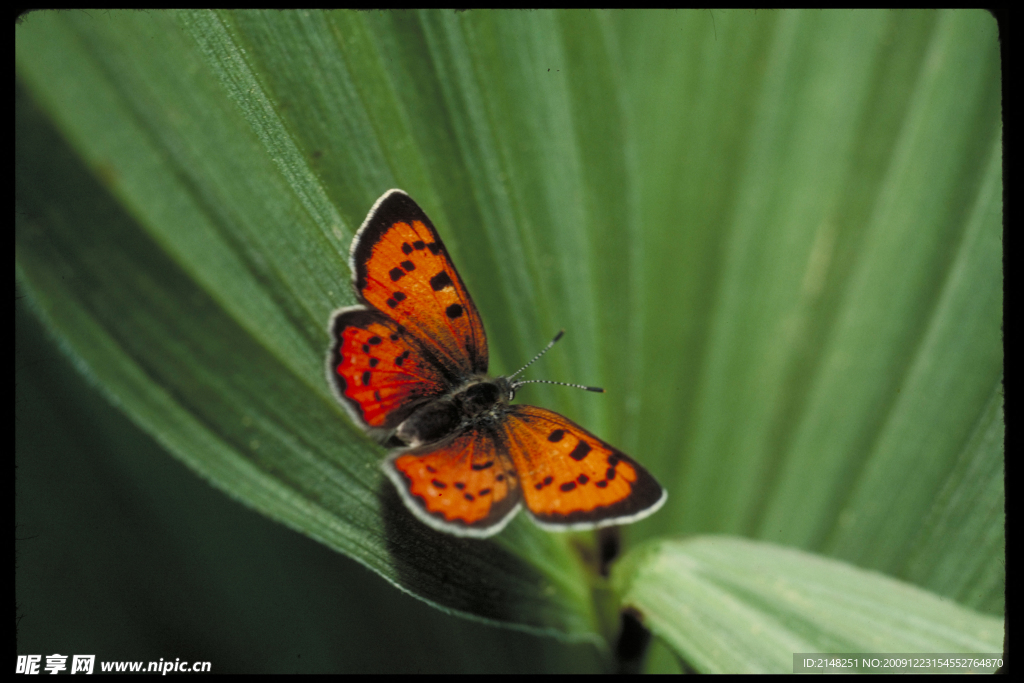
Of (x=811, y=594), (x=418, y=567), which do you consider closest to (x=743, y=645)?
(x=811, y=594)

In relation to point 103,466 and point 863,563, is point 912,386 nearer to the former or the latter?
point 863,563

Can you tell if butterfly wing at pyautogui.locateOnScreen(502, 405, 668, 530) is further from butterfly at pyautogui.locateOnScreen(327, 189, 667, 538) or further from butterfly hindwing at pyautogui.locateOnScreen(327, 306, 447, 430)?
butterfly hindwing at pyautogui.locateOnScreen(327, 306, 447, 430)

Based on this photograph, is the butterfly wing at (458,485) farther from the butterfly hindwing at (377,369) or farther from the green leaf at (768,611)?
the green leaf at (768,611)

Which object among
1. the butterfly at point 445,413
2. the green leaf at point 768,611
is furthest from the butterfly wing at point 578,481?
the green leaf at point 768,611

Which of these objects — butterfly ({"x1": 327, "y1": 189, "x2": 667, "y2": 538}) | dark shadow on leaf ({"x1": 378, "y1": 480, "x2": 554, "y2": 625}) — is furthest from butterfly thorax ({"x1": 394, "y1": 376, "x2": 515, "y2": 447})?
dark shadow on leaf ({"x1": 378, "y1": 480, "x2": 554, "y2": 625})

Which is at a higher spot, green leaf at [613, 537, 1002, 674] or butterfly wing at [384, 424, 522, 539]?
butterfly wing at [384, 424, 522, 539]

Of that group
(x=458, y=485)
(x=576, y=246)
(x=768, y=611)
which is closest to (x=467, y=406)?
(x=458, y=485)

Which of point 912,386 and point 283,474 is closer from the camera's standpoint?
point 283,474
